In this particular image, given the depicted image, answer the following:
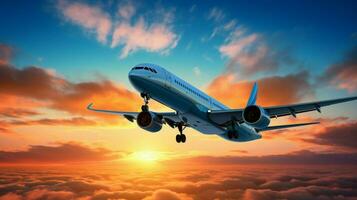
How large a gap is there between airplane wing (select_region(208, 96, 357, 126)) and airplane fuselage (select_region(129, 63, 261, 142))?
79 centimetres

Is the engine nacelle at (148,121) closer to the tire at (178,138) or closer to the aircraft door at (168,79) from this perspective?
the tire at (178,138)

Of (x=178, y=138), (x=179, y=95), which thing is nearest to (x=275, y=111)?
(x=179, y=95)

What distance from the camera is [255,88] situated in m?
57.6

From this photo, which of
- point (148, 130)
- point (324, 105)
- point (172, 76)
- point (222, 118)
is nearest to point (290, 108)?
point (324, 105)

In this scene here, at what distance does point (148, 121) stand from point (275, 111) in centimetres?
1354

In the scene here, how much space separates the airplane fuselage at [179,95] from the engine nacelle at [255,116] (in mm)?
4260

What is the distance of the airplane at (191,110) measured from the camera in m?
28.4

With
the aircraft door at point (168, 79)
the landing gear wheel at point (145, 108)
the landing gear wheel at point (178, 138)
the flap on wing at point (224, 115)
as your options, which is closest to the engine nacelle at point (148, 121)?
the landing gear wheel at point (178, 138)

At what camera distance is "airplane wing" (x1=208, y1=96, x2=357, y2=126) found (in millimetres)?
32297

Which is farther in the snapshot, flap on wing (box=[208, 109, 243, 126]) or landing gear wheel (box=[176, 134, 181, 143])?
landing gear wheel (box=[176, 134, 181, 143])

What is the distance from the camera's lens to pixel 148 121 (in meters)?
35.9

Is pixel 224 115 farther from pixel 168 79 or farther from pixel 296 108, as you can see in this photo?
pixel 168 79

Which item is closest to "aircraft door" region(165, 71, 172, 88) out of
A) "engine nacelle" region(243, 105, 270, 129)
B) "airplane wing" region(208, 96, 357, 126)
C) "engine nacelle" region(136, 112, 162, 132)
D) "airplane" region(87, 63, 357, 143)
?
"airplane" region(87, 63, 357, 143)

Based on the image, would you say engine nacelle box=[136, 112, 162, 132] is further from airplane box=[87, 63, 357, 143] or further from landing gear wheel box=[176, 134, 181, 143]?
landing gear wheel box=[176, 134, 181, 143]
